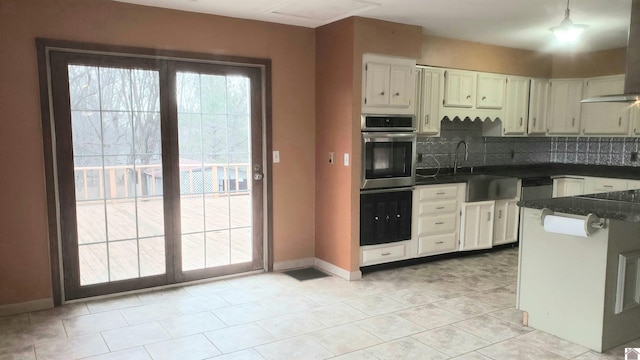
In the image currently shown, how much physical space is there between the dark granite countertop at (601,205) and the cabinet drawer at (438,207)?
155 cm

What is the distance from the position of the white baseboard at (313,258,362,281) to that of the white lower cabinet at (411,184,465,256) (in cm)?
78

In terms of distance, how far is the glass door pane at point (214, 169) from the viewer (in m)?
4.09

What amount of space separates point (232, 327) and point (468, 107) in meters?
3.54

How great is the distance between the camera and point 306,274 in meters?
4.53

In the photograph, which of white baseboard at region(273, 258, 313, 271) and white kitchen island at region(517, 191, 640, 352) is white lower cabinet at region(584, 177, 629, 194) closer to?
white kitchen island at region(517, 191, 640, 352)

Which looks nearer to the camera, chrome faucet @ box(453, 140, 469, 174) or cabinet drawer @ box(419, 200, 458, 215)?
cabinet drawer @ box(419, 200, 458, 215)

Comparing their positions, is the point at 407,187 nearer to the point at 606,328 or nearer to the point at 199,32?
the point at 606,328

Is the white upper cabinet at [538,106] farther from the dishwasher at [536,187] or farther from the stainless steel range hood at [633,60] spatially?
the stainless steel range hood at [633,60]

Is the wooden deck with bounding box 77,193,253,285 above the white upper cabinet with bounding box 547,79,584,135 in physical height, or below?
below

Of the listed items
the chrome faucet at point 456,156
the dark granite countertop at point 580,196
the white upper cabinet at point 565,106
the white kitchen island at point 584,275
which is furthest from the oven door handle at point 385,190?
the white upper cabinet at point 565,106

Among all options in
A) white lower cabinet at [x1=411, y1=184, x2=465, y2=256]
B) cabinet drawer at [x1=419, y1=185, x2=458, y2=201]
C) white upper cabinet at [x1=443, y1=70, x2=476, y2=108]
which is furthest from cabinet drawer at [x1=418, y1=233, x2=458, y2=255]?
white upper cabinet at [x1=443, y1=70, x2=476, y2=108]

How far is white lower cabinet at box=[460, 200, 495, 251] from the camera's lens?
16.4 feet

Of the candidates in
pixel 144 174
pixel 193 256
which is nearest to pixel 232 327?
pixel 193 256

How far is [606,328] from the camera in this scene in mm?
2912
